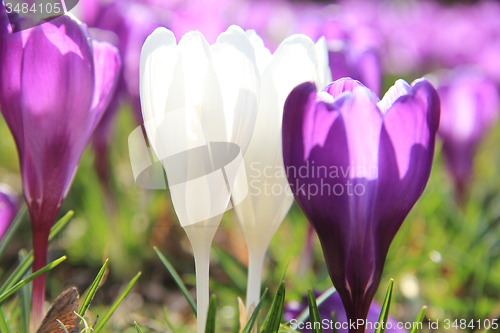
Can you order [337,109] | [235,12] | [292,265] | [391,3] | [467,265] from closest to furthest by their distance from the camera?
[337,109]
[467,265]
[292,265]
[235,12]
[391,3]

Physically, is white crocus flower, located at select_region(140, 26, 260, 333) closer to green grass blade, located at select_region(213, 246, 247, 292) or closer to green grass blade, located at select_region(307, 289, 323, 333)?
green grass blade, located at select_region(307, 289, 323, 333)

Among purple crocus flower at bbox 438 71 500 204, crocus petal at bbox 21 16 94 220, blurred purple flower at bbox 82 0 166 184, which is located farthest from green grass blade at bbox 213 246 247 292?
purple crocus flower at bbox 438 71 500 204

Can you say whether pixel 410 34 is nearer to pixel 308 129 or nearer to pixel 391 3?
pixel 391 3

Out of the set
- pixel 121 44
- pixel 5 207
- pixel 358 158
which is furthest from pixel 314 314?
pixel 121 44

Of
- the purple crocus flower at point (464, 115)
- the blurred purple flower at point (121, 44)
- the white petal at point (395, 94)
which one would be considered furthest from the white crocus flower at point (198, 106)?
the purple crocus flower at point (464, 115)

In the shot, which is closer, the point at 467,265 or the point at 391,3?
the point at 467,265

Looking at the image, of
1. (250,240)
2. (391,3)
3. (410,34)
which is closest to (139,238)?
(250,240)

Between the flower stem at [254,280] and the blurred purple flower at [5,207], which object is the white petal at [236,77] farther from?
the blurred purple flower at [5,207]
